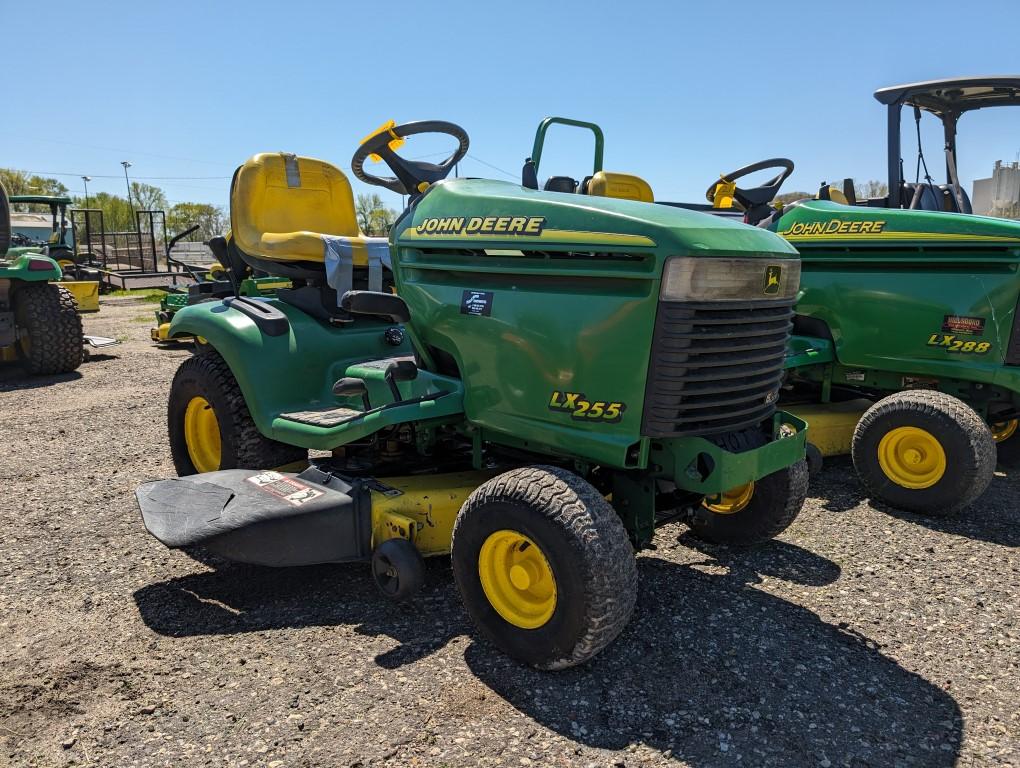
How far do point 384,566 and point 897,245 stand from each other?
3.47 m

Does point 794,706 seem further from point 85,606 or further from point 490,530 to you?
point 85,606

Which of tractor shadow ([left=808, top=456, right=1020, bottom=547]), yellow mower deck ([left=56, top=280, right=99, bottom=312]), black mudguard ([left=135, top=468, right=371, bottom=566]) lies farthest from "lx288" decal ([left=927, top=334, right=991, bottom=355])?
yellow mower deck ([left=56, top=280, right=99, bottom=312])

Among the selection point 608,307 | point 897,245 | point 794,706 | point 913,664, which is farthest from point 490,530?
point 897,245

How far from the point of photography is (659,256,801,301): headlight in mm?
2434

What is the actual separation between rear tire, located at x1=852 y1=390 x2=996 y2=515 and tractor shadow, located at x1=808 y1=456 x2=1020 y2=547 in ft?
0.23

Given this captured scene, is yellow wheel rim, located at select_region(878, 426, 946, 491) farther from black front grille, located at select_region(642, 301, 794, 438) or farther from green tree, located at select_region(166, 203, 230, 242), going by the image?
green tree, located at select_region(166, 203, 230, 242)

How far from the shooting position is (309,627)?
2.95 m

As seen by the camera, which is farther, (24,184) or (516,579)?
(24,184)

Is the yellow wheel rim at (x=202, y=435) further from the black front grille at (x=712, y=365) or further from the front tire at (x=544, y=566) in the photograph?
the black front grille at (x=712, y=365)

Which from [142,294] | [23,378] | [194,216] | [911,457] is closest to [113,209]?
[194,216]

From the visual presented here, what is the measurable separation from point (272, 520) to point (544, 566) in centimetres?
110

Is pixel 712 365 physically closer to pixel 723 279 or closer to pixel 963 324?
pixel 723 279

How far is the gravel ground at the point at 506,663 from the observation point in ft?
7.46

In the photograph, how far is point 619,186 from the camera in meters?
5.38
